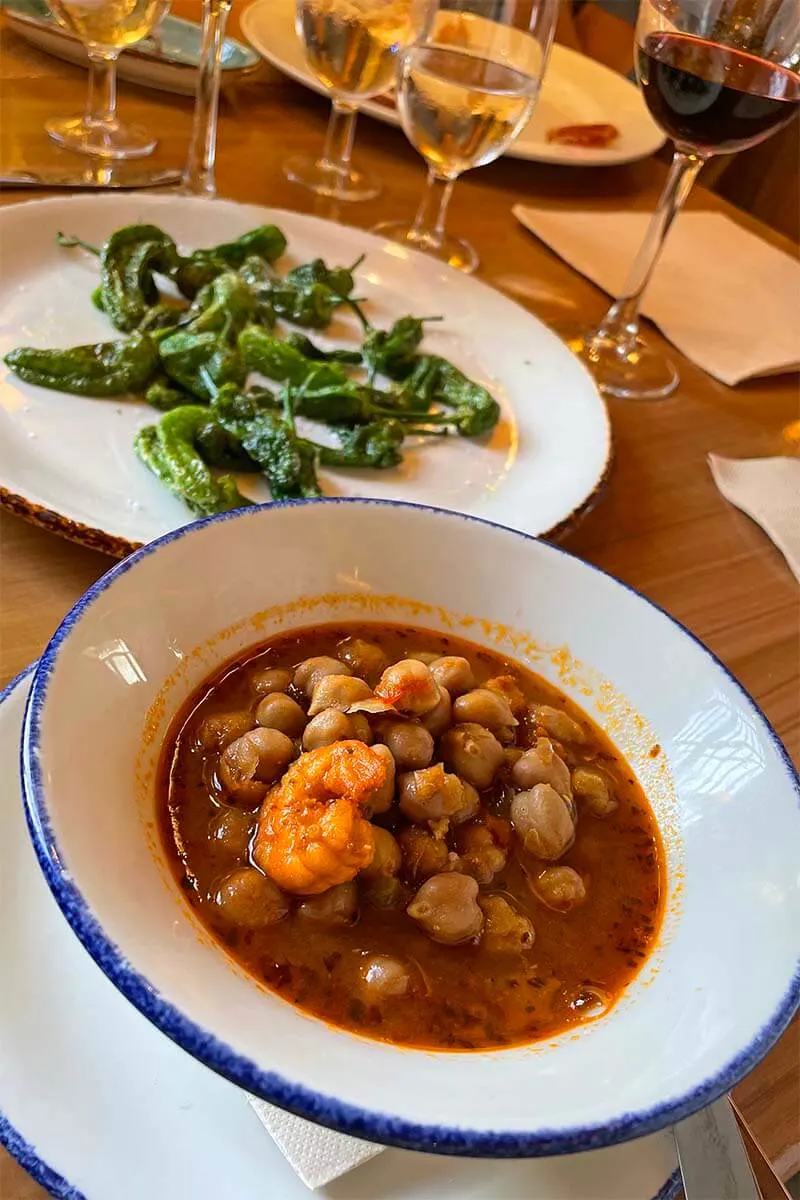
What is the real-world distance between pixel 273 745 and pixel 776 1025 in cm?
45

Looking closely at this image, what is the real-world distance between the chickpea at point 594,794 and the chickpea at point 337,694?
0.73 ft

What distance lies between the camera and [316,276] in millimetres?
1747

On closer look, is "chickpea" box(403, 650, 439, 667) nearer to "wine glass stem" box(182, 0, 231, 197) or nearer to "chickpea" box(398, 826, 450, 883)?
"chickpea" box(398, 826, 450, 883)

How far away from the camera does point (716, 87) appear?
158 cm

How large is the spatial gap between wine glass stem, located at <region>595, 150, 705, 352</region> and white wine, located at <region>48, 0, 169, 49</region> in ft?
3.24

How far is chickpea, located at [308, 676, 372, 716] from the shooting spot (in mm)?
919

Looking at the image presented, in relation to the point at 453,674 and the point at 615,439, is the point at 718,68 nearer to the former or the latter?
the point at 615,439

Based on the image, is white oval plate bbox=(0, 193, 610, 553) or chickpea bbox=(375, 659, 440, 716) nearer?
chickpea bbox=(375, 659, 440, 716)

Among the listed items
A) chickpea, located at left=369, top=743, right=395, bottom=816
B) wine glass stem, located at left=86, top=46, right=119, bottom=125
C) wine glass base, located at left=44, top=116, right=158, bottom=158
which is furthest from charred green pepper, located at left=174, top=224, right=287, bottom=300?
chickpea, located at left=369, top=743, right=395, bottom=816

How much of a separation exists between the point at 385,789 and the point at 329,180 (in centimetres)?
179

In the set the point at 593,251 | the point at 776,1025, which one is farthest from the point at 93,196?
the point at 776,1025

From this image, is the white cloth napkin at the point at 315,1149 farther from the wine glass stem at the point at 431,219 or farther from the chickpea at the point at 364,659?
the wine glass stem at the point at 431,219

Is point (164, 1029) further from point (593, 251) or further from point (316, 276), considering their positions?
point (593, 251)

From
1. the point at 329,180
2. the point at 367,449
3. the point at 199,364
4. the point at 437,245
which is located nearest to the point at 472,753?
the point at 367,449
